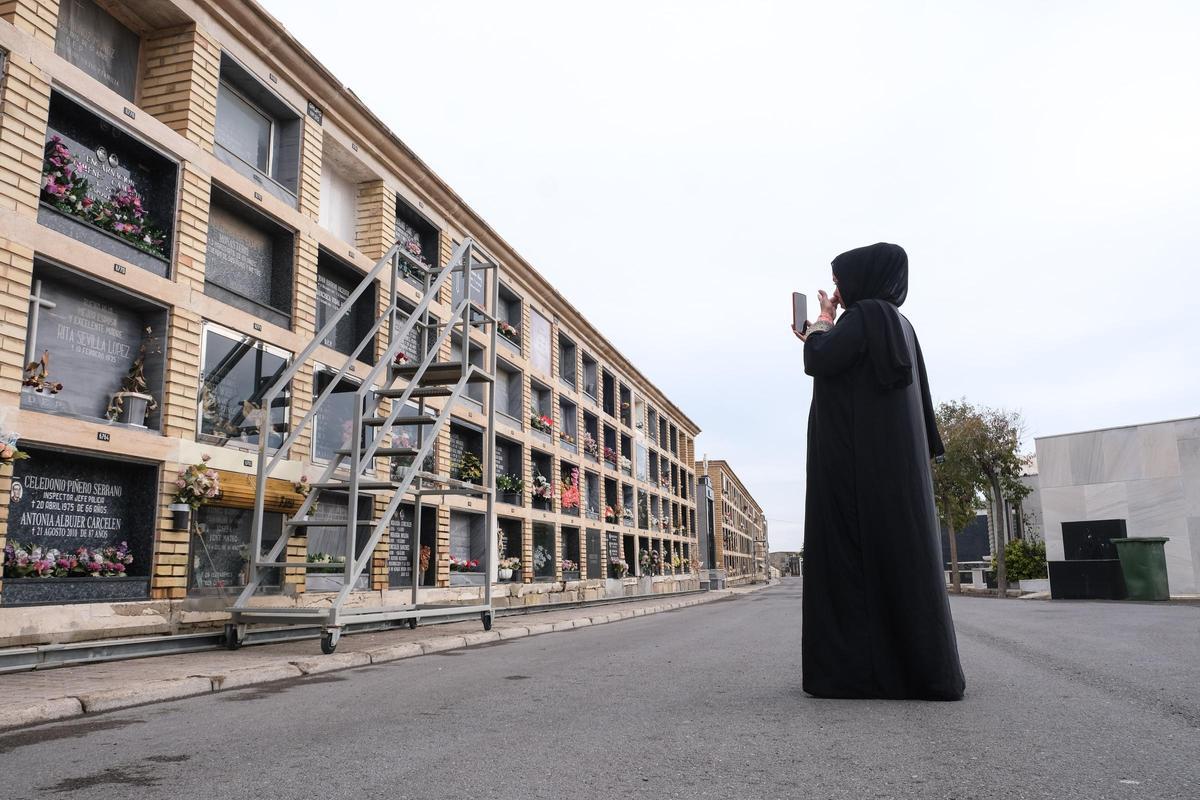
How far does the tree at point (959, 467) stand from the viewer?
99.1ft

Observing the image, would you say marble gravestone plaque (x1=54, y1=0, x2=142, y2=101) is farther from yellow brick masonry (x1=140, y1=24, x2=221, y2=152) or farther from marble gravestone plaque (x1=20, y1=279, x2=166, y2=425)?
marble gravestone plaque (x1=20, y1=279, x2=166, y2=425)

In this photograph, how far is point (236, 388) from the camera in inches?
448

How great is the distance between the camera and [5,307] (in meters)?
8.12

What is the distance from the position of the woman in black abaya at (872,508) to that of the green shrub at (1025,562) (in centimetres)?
3114

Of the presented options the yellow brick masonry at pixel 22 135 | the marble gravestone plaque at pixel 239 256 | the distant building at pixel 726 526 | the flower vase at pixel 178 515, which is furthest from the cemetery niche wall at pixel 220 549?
the distant building at pixel 726 526

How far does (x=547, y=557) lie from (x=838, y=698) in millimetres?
20478

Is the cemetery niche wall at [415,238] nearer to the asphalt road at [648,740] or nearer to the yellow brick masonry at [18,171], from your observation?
the yellow brick masonry at [18,171]

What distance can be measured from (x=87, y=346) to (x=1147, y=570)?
897 inches

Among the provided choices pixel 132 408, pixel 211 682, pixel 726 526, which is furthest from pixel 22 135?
pixel 726 526

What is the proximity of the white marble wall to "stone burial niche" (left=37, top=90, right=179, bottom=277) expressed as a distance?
29.8 metres

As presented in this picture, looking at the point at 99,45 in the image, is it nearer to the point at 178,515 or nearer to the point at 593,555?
the point at 178,515

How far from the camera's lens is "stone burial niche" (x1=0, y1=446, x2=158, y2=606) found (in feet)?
26.7

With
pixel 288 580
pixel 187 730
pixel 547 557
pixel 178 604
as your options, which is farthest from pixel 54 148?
pixel 547 557

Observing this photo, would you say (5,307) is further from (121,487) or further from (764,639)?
(764,639)
